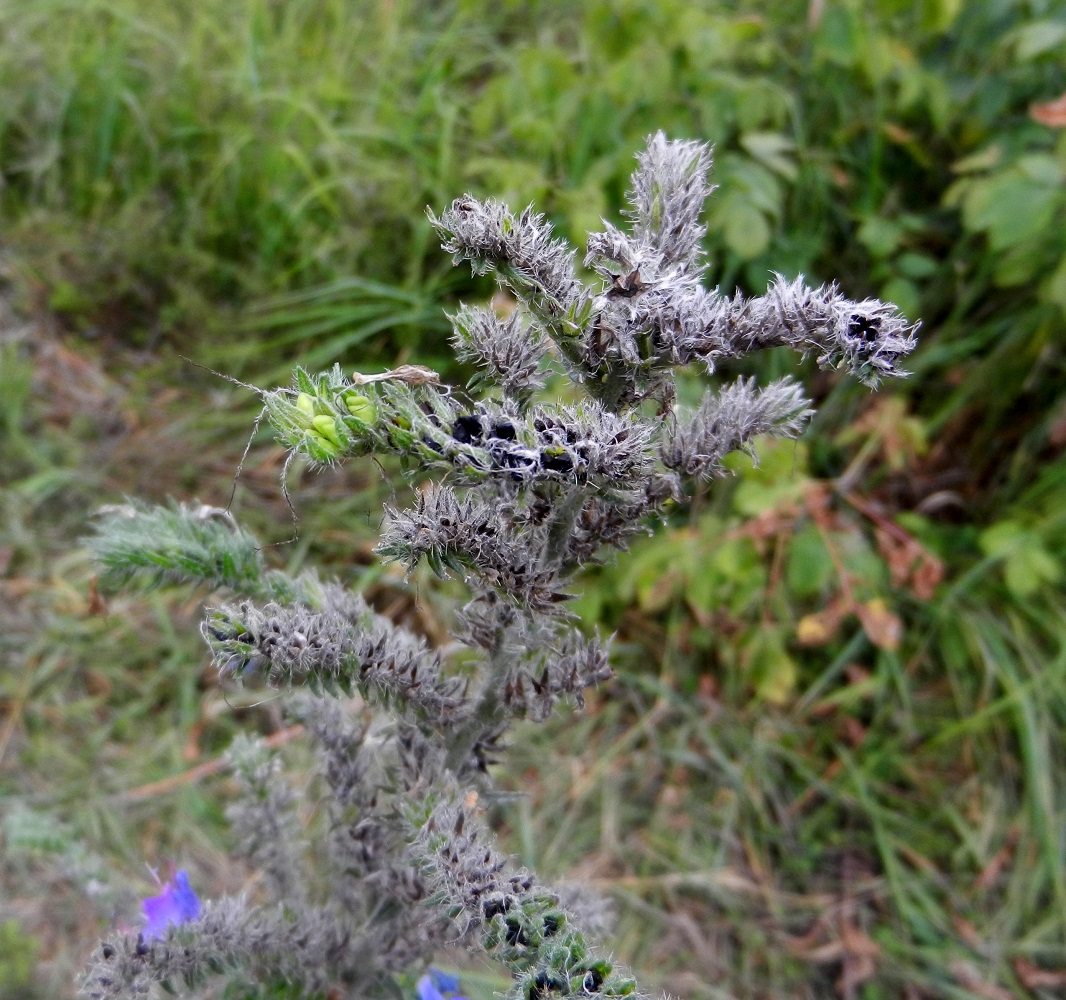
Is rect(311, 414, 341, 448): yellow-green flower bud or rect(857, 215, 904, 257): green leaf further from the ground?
rect(857, 215, 904, 257): green leaf

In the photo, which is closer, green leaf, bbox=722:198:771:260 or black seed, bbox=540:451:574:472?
black seed, bbox=540:451:574:472

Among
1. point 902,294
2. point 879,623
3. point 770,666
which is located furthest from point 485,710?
point 902,294

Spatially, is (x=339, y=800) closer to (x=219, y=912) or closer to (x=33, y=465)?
(x=219, y=912)

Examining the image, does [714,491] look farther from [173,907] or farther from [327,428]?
[327,428]

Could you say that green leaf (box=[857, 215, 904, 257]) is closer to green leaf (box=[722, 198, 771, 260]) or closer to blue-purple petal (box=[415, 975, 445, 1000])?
green leaf (box=[722, 198, 771, 260])

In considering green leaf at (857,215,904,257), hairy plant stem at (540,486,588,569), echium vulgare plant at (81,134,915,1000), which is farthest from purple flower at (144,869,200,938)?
green leaf at (857,215,904,257)

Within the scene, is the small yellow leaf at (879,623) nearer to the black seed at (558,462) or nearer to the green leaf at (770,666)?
the green leaf at (770,666)

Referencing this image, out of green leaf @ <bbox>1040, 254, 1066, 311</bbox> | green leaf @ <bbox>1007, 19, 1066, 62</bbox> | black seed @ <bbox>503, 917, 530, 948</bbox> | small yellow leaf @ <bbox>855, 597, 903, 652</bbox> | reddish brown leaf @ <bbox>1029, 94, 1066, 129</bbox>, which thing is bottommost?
black seed @ <bbox>503, 917, 530, 948</bbox>

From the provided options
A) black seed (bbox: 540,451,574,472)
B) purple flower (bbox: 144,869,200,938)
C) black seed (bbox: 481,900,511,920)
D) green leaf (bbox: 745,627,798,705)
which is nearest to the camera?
black seed (bbox: 540,451,574,472)
